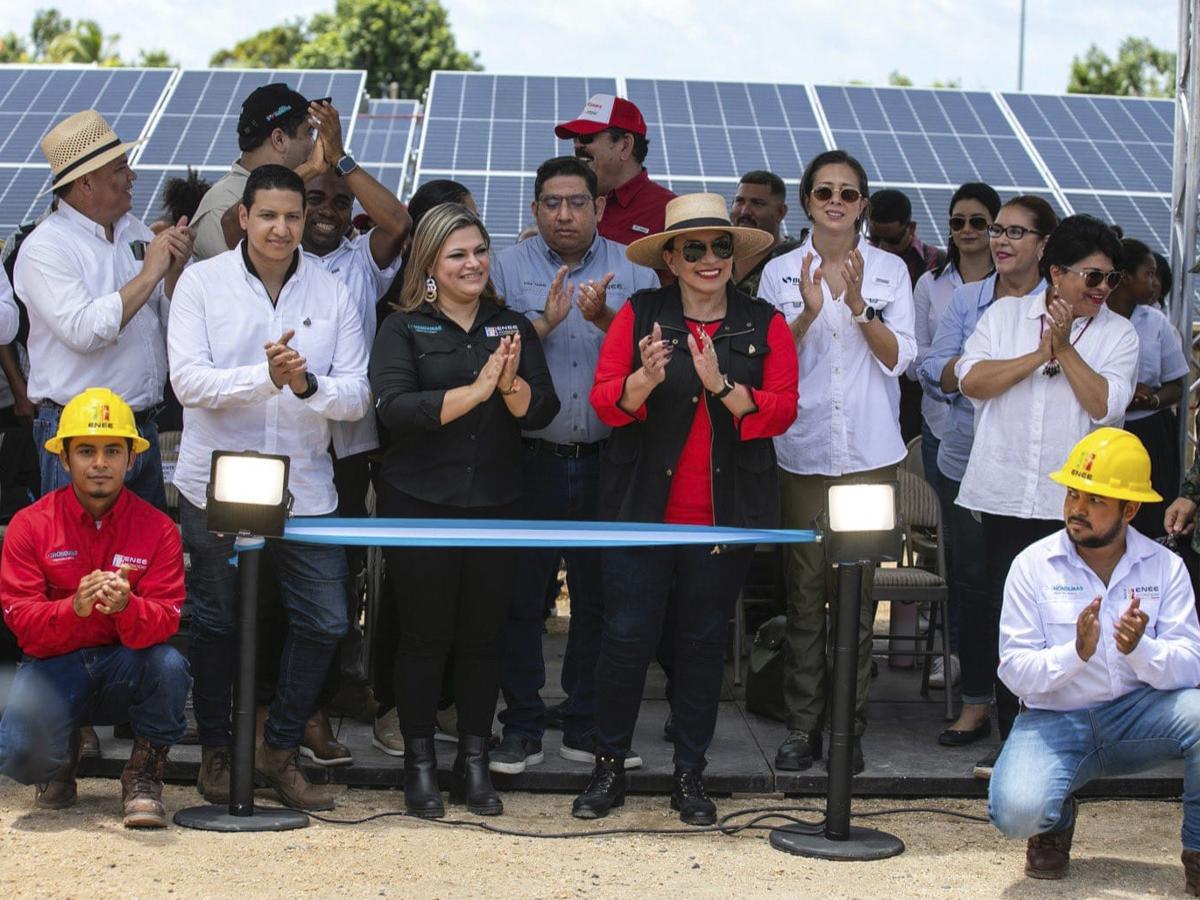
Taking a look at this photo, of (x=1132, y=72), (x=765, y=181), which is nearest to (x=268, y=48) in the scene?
(x=1132, y=72)

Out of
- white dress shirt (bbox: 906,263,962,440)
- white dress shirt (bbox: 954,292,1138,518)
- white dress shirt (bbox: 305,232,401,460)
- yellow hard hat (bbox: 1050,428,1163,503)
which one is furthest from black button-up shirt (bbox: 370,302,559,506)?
white dress shirt (bbox: 906,263,962,440)

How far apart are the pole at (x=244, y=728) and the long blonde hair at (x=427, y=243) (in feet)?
3.72

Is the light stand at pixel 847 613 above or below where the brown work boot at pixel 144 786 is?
above

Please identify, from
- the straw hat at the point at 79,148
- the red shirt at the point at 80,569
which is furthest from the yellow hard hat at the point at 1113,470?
the straw hat at the point at 79,148

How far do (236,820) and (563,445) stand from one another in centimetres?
186

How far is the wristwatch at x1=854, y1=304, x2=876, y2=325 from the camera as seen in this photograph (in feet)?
19.7

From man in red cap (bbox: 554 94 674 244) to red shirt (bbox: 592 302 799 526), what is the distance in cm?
134

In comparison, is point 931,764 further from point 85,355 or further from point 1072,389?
point 85,355

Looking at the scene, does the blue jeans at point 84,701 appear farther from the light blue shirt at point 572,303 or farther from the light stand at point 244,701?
the light blue shirt at point 572,303

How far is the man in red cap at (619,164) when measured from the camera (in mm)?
7027

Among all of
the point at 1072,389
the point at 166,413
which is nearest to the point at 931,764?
the point at 1072,389

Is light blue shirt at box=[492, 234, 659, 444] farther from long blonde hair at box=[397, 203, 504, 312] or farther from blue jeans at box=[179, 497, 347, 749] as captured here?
blue jeans at box=[179, 497, 347, 749]

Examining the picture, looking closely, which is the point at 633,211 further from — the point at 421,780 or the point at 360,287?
the point at 421,780

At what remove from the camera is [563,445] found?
6230mm
